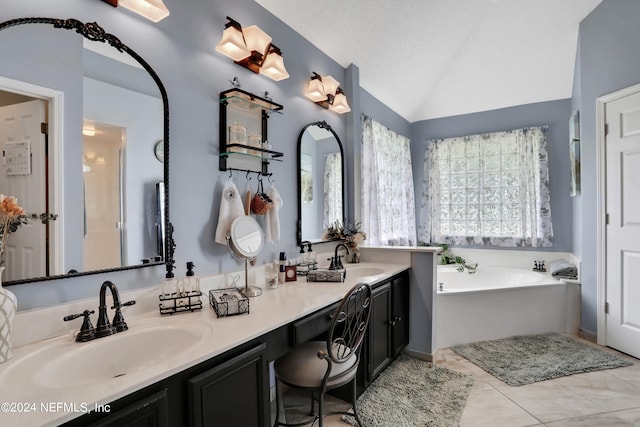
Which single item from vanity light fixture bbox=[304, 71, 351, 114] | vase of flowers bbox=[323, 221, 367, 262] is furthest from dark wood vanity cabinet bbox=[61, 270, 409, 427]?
vanity light fixture bbox=[304, 71, 351, 114]

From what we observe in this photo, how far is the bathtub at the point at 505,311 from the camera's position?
9.87 ft

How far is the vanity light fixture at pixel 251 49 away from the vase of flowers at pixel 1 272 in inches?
50.5

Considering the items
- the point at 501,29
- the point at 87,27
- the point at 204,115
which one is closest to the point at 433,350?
the point at 204,115

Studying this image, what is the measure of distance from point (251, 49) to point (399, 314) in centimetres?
217

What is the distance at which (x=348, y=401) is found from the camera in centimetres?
212

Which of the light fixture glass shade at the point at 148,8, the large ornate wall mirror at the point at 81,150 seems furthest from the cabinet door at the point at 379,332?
the light fixture glass shade at the point at 148,8

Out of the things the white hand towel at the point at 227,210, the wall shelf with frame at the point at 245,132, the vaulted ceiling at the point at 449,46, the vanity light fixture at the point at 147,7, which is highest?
the vaulted ceiling at the point at 449,46

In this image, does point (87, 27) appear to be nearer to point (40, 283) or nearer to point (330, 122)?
point (40, 283)

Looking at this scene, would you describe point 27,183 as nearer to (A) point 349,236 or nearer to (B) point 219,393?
(B) point 219,393

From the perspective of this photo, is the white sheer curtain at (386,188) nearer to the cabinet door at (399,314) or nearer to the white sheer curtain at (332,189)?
the white sheer curtain at (332,189)

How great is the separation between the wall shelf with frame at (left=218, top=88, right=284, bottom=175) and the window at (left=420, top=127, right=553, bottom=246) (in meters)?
3.10

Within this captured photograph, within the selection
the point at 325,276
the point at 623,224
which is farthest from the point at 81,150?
the point at 623,224

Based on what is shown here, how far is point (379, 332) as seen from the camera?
2254mm

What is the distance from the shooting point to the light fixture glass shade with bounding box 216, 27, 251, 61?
5.90 ft
